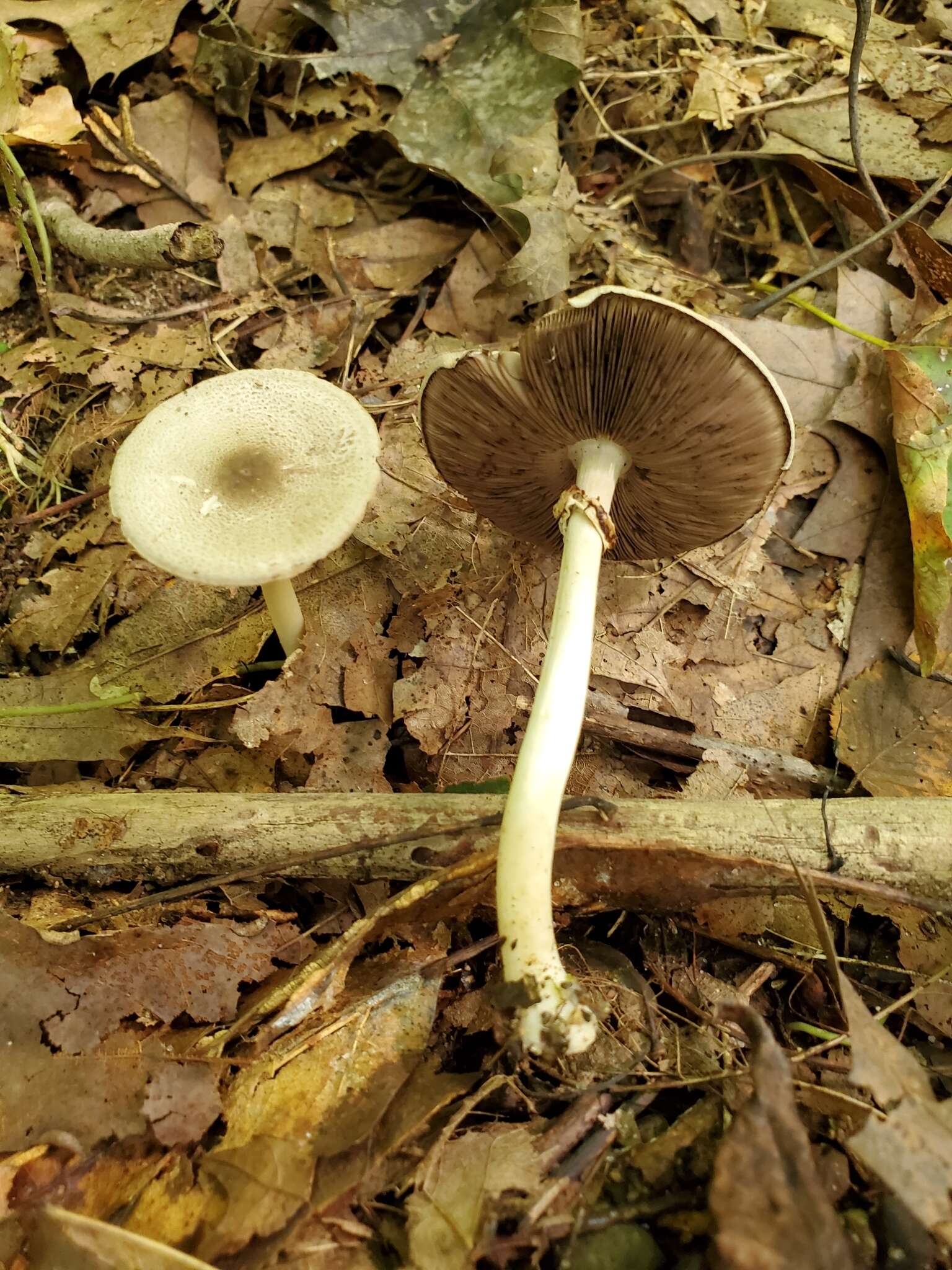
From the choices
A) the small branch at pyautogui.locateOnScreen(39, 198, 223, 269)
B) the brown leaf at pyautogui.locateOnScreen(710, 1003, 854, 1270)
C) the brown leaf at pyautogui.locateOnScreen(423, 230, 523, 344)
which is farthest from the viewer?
the brown leaf at pyautogui.locateOnScreen(423, 230, 523, 344)

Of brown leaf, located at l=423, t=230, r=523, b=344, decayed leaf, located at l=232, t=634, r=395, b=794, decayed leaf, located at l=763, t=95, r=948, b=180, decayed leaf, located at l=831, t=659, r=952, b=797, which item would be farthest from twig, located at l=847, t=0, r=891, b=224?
decayed leaf, located at l=232, t=634, r=395, b=794

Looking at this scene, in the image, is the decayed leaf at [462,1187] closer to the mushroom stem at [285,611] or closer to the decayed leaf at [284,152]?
the mushroom stem at [285,611]

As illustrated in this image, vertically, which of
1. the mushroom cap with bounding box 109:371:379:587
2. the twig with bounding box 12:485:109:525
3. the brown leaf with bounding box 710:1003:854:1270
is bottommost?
the twig with bounding box 12:485:109:525

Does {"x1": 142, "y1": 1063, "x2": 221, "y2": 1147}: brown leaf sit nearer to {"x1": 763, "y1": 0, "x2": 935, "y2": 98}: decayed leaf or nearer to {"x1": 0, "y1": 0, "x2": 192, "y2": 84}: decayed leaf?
{"x1": 0, "y1": 0, "x2": 192, "y2": 84}: decayed leaf

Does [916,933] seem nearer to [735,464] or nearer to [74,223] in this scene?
[735,464]

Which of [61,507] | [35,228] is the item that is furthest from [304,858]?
[35,228]

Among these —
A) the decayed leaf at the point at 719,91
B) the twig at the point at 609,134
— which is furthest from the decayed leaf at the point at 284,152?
the decayed leaf at the point at 719,91

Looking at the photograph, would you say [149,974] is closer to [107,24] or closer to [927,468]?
[927,468]
